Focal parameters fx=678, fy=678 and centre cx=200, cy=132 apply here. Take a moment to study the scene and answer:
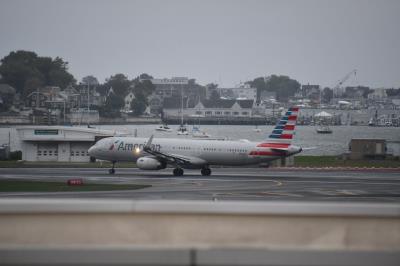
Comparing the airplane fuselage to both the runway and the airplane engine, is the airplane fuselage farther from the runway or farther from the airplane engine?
the airplane engine

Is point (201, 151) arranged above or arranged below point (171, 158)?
above

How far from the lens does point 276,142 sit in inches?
2092

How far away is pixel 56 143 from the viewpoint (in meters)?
71.9

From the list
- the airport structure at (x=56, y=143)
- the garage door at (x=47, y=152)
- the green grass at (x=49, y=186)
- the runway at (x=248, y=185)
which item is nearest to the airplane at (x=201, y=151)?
the runway at (x=248, y=185)

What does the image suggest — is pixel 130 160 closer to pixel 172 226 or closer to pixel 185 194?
pixel 185 194

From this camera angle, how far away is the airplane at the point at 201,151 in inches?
2073

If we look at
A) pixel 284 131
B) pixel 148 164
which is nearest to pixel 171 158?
pixel 148 164

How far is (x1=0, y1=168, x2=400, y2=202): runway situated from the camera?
35.7 meters

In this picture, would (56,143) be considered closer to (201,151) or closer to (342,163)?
(201,151)

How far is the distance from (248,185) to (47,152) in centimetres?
3409

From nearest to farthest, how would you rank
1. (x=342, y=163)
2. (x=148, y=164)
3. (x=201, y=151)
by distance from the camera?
(x=148, y=164) < (x=201, y=151) < (x=342, y=163)

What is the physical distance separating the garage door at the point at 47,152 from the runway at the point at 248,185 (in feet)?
44.5

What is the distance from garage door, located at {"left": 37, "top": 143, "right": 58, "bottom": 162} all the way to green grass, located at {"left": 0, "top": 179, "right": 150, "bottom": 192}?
93.9ft

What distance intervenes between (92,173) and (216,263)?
45.5 metres
